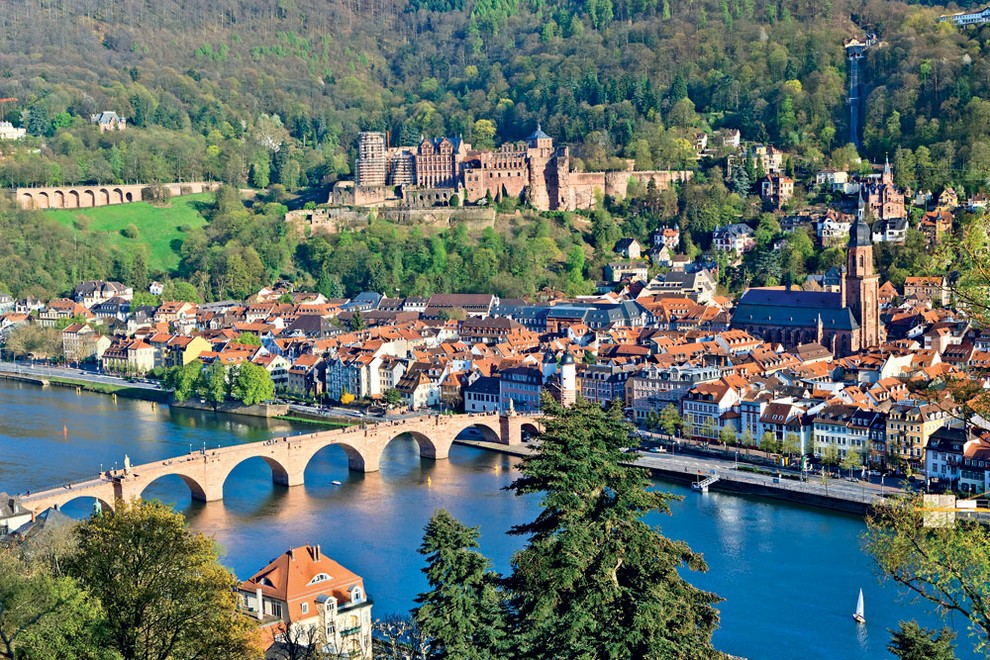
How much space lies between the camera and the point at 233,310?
144 ft

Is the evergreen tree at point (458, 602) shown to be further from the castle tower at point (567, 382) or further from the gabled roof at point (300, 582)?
the castle tower at point (567, 382)

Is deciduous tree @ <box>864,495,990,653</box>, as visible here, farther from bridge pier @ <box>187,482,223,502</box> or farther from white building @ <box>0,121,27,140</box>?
white building @ <box>0,121,27,140</box>

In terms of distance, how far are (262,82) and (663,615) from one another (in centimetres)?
7122

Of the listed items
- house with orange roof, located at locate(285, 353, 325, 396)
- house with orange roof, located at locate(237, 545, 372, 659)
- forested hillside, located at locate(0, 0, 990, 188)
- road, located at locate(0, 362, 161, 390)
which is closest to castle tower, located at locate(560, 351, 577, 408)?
house with orange roof, located at locate(285, 353, 325, 396)

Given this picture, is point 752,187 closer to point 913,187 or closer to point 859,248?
point 913,187

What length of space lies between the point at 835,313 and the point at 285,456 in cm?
1718

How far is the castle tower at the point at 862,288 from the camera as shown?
118 feet

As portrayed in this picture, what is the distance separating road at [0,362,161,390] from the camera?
3784 cm

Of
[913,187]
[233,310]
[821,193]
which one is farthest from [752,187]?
[233,310]

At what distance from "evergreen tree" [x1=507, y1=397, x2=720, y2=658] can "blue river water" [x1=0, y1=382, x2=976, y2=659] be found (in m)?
5.13

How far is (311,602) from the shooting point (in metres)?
14.5

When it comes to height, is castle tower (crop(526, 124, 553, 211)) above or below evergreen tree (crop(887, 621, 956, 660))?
above

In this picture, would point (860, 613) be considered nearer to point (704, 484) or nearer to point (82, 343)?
point (704, 484)

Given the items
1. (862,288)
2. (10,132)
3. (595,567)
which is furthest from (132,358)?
(595,567)
